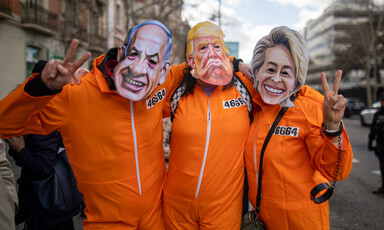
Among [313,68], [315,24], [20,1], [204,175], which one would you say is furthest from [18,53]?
[315,24]

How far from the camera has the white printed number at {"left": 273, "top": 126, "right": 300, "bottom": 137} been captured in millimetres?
2131

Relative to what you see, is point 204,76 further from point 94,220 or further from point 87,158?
point 94,220

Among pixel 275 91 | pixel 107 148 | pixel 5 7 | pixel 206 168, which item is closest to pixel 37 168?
pixel 107 148

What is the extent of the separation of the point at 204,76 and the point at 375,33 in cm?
2667

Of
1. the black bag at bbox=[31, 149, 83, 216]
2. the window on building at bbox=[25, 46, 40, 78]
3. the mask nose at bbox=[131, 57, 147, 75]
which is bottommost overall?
the black bag at bbox=[31, 149, 83, 216]

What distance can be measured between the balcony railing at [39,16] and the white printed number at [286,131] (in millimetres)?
13923

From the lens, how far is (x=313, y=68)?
5647 cm

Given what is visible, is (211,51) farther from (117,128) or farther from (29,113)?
(29,113)

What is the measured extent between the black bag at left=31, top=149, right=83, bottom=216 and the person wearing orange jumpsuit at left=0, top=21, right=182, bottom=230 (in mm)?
610

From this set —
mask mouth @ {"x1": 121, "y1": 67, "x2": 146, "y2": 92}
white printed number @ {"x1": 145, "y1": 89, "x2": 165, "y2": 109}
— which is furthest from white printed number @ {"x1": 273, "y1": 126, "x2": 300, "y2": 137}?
mask mouth @ {"x1": 121, "y1": 67, "x2": 146, "y2": 92}

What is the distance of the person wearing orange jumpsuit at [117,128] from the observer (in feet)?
6.20

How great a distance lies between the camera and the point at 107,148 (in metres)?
1.96

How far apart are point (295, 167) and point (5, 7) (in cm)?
1320

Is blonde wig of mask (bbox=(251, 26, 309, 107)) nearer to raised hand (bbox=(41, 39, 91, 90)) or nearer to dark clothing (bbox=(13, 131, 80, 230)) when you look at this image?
raised hand (bbox=(41, 39, 91, 90))
